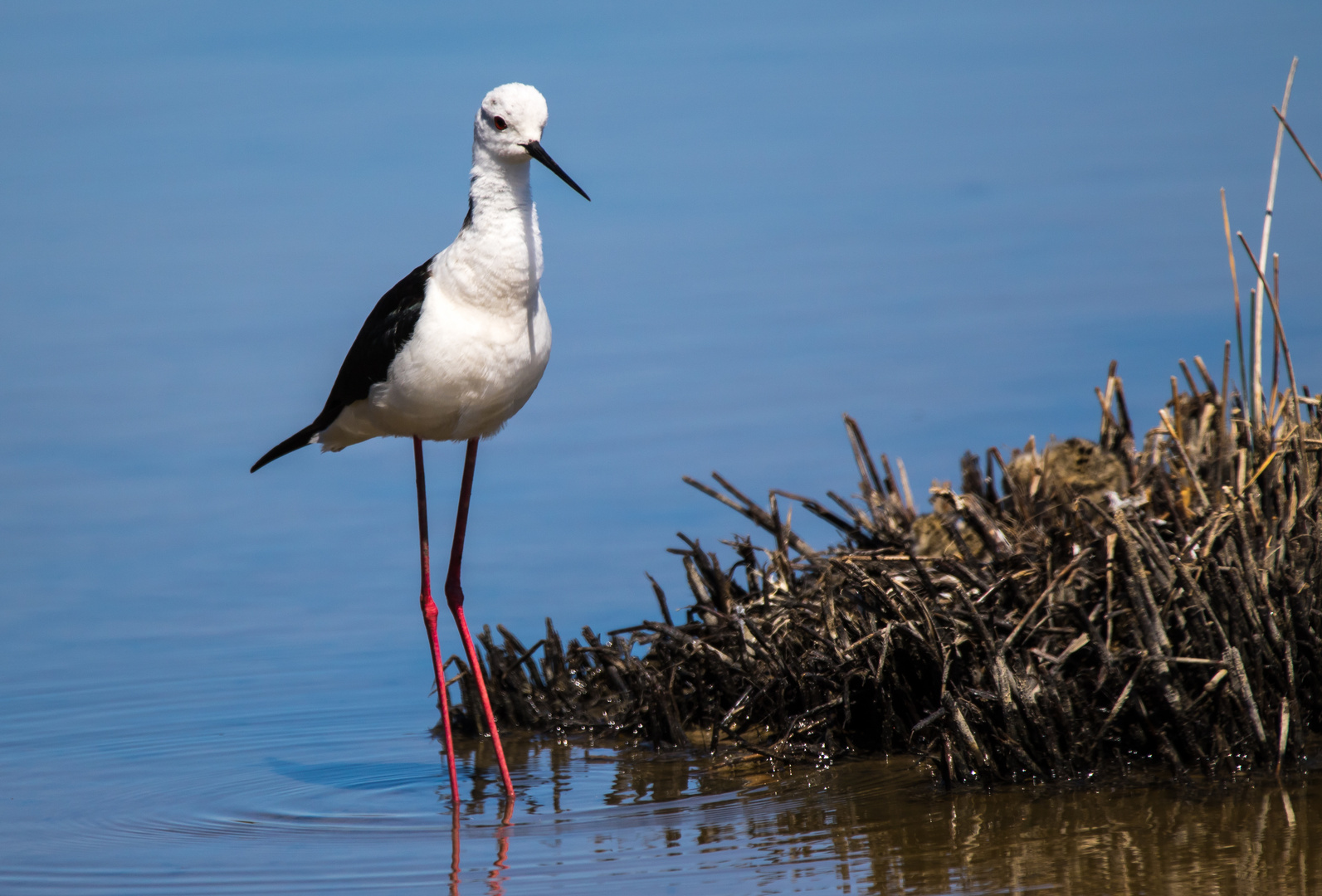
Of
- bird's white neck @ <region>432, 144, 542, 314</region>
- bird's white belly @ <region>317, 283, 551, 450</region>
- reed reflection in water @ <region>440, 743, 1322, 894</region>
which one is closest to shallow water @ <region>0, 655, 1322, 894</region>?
reed reflection in water @ <region>440, 743, 1322, 894</region>

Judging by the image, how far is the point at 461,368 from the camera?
5035 millimetres

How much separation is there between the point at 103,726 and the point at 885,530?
345 cm

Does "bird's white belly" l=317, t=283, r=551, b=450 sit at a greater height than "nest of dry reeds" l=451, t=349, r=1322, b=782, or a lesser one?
greater

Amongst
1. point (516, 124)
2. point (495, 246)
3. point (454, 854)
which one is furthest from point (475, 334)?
point (454, 854)

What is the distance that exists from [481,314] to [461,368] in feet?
0.66

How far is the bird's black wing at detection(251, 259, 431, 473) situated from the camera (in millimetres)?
5141

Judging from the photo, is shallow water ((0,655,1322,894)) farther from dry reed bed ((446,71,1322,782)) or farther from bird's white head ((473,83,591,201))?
bird's white head ((473,83,591,201))

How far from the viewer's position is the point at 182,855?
4531 mm

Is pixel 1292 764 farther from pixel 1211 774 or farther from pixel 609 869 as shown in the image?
pixel 609 869

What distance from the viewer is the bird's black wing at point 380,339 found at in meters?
5.14

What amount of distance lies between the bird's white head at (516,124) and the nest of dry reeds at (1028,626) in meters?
1.53

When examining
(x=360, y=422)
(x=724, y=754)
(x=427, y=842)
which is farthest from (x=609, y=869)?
(x=360, y=422)

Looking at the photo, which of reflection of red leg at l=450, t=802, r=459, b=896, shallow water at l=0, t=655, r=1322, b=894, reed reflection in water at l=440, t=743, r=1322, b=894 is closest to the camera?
reed reflection in water at l=440, t=743, r=1322, b=894

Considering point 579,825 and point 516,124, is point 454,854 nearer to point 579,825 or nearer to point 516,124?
point 579,825
